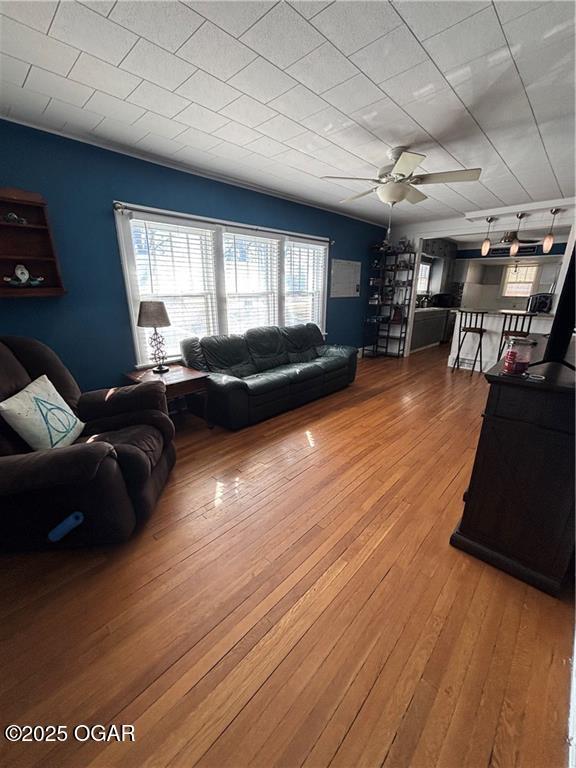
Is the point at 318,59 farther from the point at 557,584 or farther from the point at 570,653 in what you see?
the point at 570,653

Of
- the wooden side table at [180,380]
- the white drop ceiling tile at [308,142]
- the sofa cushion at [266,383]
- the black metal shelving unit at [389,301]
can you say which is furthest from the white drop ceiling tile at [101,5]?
the black metal shelving unit at [389,301]

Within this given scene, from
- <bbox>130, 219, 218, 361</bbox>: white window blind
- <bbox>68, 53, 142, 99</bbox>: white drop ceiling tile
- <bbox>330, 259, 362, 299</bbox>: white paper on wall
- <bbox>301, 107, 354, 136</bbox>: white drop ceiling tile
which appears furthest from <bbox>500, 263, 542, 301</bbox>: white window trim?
<bbox>68, 53, 142, 99</bbox>: white drop ceiling tile

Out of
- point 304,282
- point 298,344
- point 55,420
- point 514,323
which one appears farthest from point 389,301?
point 55,420

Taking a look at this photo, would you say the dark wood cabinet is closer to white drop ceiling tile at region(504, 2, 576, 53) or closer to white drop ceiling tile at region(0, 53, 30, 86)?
white drop ceiling tile at region(504, 2, 576, 53)

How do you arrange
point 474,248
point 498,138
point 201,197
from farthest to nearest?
point 474,248 < point 201,197 < point 498,138

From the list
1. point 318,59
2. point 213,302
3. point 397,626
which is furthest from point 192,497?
point 318,59

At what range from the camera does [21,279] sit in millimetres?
2307

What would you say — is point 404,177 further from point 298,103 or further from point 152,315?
point 152,315

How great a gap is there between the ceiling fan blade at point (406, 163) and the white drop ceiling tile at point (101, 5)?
193 cm

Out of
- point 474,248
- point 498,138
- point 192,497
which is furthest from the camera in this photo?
point 474,248

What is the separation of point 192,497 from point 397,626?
1.45m

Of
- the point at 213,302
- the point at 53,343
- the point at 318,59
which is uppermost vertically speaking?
the point at 318,59

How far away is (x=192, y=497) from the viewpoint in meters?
2.14

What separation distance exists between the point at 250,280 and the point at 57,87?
2.39 meters
